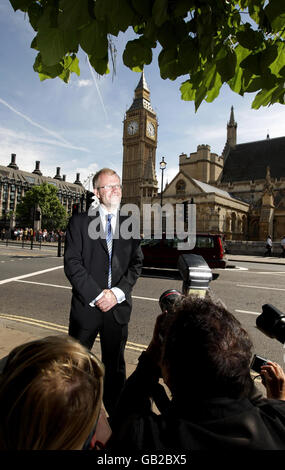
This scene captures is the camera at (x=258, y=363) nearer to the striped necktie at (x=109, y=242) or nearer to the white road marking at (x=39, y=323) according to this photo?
the striped necktie at (x=109, y=242)

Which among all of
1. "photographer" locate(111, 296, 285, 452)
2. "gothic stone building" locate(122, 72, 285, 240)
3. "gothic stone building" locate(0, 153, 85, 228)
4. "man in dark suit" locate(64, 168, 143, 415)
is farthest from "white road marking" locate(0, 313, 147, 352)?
"gothic stone building" locate(0, 153, 85, 228)

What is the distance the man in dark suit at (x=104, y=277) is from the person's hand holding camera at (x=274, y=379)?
1279 mm

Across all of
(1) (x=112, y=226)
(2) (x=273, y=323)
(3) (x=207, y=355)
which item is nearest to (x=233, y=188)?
(1) (x=112, y=226)

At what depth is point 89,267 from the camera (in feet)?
7.79

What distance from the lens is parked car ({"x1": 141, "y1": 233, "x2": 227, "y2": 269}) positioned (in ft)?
38.5

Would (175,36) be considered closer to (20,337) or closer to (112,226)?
(112,226)

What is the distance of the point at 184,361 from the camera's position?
0.98 m

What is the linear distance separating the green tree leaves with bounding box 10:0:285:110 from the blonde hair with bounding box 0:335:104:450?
1.50 m

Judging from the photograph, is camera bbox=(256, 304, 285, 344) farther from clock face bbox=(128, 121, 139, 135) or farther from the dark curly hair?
clock face bbox=(128, 121, 139, 135)

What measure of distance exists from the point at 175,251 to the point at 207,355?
11.2m

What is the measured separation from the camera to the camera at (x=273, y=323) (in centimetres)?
131

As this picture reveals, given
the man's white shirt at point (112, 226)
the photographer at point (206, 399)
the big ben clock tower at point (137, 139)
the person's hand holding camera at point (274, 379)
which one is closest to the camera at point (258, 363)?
the person's hand holding camera at point (274, 379)
